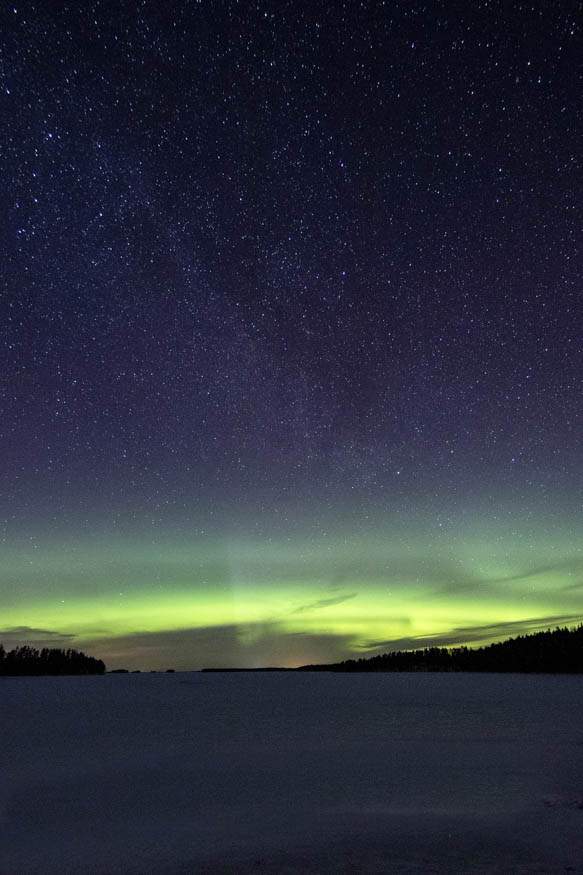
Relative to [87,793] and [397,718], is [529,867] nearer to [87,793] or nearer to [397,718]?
[87,793]

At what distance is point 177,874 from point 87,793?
15423 mm

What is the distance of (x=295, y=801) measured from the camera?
2605cm

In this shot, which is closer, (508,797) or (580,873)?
(580,873)

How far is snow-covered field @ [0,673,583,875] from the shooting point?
1688 cm

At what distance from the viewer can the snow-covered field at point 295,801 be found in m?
16.9

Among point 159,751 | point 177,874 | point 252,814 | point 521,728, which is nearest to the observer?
point 177,874

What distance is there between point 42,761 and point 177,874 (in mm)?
27817

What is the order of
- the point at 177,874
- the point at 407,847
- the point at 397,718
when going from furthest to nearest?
the point at 397,718 → the point at 407,847 → the point at 177,874

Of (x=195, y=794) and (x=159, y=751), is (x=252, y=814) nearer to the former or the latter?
(x=195, y=794)

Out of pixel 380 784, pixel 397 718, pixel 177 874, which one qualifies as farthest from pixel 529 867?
pixel 397 718

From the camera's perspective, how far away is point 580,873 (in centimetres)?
1440

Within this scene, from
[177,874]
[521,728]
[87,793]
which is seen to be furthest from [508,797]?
[521,728]

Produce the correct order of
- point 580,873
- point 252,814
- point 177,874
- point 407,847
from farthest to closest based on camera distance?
point 252,814
point 407,847
point 177,874
point 580,873

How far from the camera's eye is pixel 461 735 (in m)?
50.9
